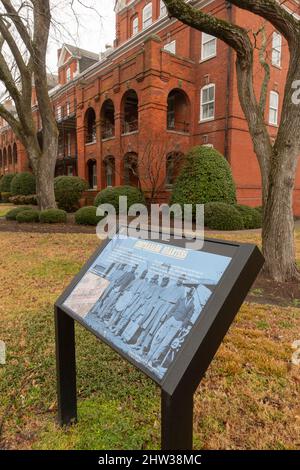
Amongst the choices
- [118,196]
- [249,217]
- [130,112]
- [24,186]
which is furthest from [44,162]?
[24,186]

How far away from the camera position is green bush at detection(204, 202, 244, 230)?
12.9 meters

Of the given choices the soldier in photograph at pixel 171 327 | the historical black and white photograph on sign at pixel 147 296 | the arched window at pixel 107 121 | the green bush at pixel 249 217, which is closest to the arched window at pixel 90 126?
the arched window at pixel 107 121

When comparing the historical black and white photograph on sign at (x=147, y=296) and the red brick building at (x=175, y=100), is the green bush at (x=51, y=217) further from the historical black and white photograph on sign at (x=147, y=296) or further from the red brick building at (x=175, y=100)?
the historical black and white photograph on sign at (x=147, y=296)

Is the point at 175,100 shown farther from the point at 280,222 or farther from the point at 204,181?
the point at 280,222

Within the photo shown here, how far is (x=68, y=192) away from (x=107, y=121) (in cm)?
716

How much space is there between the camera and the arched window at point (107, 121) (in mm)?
22191

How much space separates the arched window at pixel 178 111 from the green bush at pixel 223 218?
777cm

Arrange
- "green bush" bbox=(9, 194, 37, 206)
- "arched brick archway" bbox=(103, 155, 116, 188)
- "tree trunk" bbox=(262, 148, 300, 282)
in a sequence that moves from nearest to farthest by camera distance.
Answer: "tree trunk" bbox=(262, 148, 300, 282) < "arched brick archway" bbox=(103, 155, 116, 188) < "green bush" bbox=(9, 194, 37, 206)

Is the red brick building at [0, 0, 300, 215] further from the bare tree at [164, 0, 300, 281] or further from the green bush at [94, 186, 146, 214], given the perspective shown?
the bare tree at [164, 0, 300, 281]

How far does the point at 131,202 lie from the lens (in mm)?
16297

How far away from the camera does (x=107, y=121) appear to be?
77.2 ft

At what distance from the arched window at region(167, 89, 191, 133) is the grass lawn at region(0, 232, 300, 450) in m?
16.5

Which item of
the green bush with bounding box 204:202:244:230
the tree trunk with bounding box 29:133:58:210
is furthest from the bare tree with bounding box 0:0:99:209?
the green bush with bounding box 204:202:244:230
